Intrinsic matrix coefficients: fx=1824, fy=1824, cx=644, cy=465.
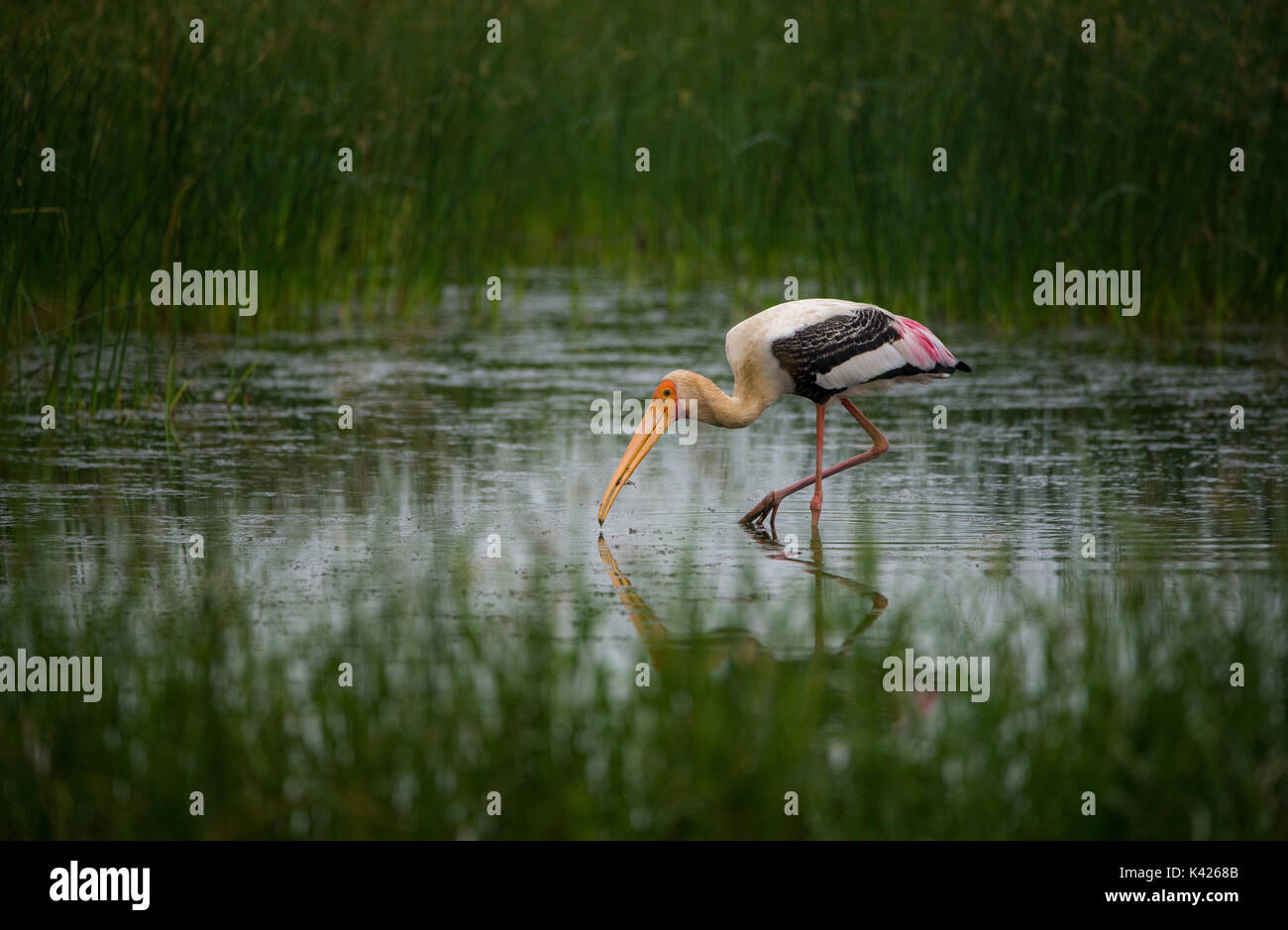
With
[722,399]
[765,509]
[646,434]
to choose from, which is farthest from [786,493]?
[646,434]

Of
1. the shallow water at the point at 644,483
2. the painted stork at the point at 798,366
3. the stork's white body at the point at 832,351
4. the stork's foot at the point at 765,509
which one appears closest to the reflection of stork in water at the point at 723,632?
the shallow water at the point at 644,483

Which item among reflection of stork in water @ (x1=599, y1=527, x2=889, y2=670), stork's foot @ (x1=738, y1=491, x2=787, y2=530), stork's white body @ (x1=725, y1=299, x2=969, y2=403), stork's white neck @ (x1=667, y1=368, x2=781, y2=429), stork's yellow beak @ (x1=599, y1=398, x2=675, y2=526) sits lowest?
reflection of stork in water @ (x1=599, y1=527, x2=889, y2=670)

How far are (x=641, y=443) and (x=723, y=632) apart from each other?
2.00 m

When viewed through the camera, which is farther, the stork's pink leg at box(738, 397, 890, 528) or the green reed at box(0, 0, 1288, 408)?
the green reed at box(0, 0, 1288, 408)

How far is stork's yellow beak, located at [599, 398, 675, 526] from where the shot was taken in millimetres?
7137

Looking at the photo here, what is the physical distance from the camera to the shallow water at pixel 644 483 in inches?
251

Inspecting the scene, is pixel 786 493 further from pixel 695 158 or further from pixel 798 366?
pixel 695 158

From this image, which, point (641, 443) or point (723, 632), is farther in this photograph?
point (641, 443)

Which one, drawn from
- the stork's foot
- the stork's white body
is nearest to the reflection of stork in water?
the stork's foot

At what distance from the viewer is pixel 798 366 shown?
299 inches

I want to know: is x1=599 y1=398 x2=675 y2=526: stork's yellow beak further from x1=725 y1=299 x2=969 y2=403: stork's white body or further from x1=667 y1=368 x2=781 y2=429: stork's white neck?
x1=725 y1=299 x2=969 y2=403: stork's white body

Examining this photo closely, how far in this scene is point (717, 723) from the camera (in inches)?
167

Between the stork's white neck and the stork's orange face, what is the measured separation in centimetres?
6

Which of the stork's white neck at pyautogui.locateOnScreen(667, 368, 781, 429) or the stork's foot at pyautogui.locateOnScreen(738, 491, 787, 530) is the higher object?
the stork's white neck at pyautogui.locateOnScreen(667, 368, 781, 429)
